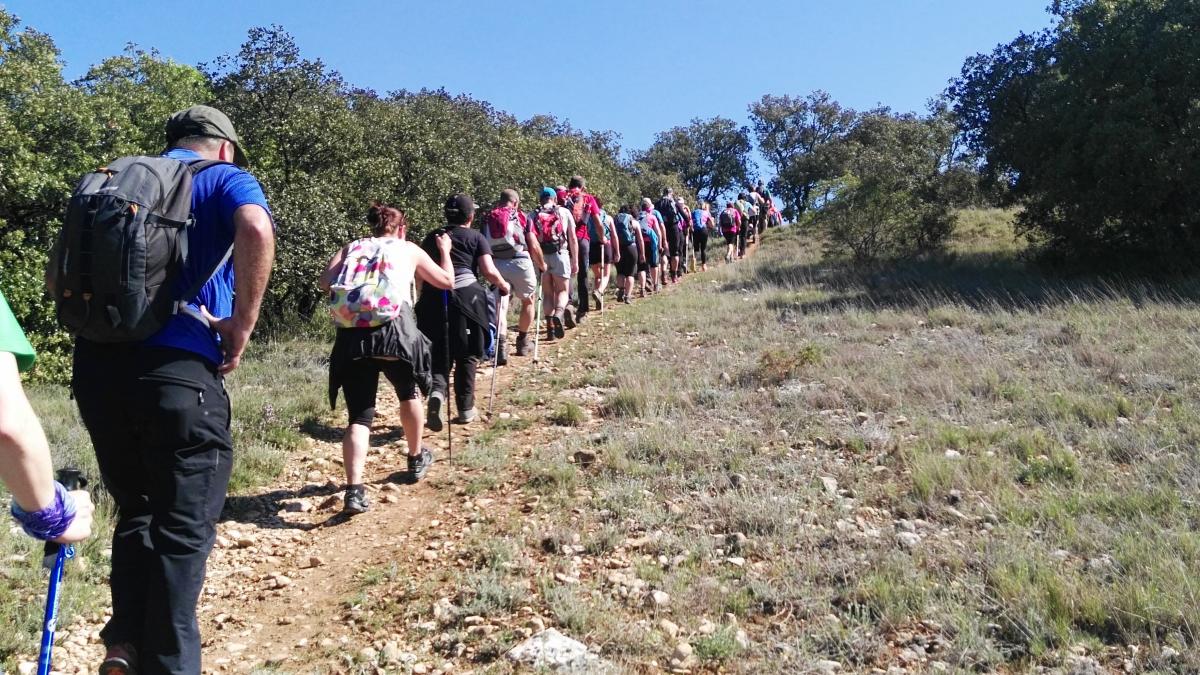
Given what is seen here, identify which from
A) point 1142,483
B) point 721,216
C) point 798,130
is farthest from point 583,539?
point 798,130

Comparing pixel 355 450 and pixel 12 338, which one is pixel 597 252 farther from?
pixel 12 338

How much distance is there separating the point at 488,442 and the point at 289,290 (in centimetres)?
847

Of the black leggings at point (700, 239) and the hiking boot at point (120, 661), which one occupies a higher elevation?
the black leggings at point (700, 239)

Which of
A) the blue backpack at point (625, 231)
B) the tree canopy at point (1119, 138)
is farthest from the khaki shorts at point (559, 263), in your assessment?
the tree canopy at point (1119, 138)

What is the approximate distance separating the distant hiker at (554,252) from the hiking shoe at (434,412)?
3.87m

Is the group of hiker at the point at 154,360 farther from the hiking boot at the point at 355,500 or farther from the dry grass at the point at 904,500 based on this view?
the hiking boot at the point at 355,500

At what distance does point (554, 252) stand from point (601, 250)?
221 cm

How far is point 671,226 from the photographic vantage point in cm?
1725

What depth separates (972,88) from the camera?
18328mm

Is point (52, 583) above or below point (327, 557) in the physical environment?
above

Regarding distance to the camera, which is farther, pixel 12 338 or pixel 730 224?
pixel 730 224

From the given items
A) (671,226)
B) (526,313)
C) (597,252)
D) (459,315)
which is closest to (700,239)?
(671,226)

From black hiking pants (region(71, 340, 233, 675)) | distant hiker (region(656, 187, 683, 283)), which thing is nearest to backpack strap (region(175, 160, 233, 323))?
black hiking pants (region(71, 340, 233, 675))

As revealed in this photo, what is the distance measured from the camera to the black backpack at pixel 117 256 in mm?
2406
